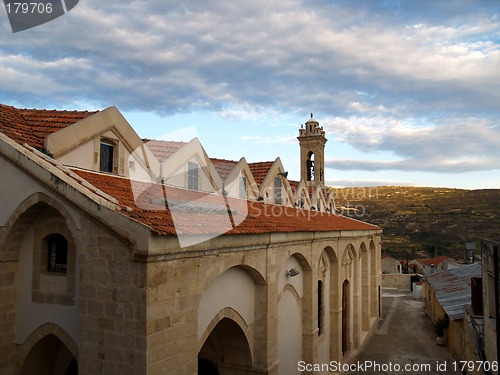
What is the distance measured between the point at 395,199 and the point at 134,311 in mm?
118322

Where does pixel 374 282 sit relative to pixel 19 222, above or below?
below

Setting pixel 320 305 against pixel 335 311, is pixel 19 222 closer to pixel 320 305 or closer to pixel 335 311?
pixel 320 305

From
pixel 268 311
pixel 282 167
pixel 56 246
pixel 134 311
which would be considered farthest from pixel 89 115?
pixel 282 167

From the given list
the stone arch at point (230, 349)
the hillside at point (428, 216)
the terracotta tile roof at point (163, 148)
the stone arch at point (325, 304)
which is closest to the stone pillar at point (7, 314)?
the stone arch at point (230, 349)

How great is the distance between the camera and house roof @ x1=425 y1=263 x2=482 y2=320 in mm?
19194

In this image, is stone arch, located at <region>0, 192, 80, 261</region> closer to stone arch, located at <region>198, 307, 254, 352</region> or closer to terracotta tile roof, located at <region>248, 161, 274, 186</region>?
stone arch, located at <region>198, 307, 254, 352</region>

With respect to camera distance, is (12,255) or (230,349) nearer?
(12,255)

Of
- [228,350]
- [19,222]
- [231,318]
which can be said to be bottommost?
[228,350]

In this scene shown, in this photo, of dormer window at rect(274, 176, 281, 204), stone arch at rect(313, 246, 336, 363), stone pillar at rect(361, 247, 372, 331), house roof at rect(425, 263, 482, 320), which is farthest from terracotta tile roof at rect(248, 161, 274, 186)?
house roof at rect(425, 263, 482, 320)

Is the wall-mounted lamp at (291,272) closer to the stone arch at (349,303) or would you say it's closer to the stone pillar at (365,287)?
the stone arch at (349,303)

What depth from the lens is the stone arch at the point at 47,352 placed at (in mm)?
6645

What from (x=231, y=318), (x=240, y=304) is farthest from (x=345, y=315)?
(x=231, y=318)

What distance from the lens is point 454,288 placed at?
2295cm

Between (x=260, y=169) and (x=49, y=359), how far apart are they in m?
11.9
